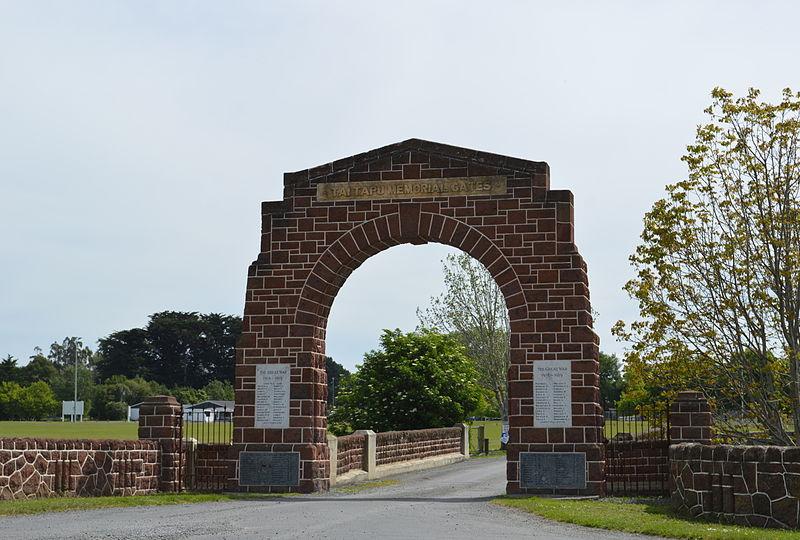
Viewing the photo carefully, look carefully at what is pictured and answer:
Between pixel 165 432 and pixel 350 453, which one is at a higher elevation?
pixel 165 432

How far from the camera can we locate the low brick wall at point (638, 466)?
16.2 metres

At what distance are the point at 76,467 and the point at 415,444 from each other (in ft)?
41.3

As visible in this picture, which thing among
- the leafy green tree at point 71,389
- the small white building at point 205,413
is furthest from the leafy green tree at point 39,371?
the small white building at point 205,413

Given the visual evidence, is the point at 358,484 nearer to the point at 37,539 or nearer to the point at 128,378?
the point at 37,539

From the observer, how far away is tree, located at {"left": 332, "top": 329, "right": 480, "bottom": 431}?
1182 inches

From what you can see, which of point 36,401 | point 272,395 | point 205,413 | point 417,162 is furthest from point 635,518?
point 36,401

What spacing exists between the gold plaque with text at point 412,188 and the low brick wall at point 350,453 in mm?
4996

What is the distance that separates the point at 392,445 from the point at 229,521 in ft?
41.0

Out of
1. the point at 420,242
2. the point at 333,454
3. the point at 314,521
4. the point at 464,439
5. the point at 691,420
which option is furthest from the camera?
the point at 464,439

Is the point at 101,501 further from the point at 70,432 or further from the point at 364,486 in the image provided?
the point at 70,432

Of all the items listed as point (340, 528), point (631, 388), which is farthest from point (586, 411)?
point (340, 528)

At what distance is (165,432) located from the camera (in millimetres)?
16797

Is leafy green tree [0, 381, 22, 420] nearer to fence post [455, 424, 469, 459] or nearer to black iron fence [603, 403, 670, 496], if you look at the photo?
fence post [455, 424, 469, 459]

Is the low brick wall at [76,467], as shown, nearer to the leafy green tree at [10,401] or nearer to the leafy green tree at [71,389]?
the leafy green tree at [10,401]
